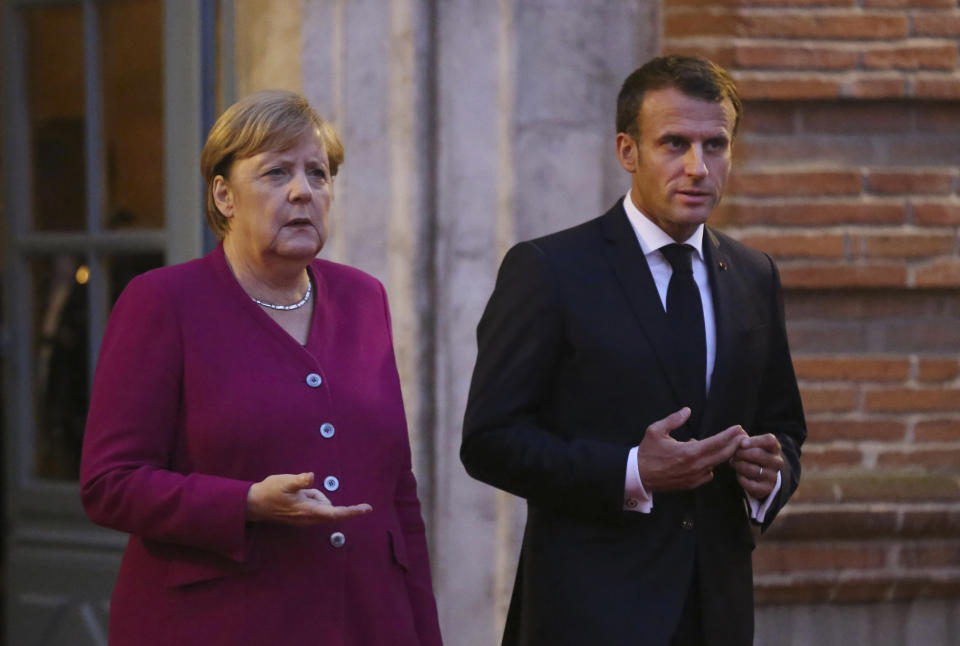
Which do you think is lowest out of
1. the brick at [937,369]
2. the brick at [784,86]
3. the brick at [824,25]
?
the brick at [937,369]

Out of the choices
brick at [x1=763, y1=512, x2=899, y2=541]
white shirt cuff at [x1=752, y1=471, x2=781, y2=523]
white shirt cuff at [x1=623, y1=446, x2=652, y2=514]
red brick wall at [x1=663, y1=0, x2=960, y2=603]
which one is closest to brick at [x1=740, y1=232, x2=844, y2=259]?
red brick wall at [x1=663, y1=0, x2=960, y2=603]

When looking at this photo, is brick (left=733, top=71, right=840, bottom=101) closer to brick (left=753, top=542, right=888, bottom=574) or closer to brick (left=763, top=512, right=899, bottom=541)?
brick (left=763, top=512, right=899, bottom=541)

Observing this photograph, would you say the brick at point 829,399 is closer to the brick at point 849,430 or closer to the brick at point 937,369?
the brick at point 849,430

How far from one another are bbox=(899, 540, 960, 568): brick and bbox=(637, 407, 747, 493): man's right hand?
1.86 m

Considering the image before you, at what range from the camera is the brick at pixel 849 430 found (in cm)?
408

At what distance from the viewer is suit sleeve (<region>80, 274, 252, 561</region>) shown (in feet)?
7.52

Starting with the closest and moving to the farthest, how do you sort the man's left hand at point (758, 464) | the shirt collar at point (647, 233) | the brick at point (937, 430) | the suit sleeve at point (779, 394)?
the man's left hand at point (758, 464)
the shirt collar at point (647, 233)
the suit sleeve at point (779, 394)
the brick at point (937, 430)

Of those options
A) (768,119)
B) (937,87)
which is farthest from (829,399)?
(937,87)

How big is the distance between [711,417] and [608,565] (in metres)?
0.34

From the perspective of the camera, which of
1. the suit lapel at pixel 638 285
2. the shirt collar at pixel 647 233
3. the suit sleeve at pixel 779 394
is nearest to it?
the suit lapel at pixel 638 285

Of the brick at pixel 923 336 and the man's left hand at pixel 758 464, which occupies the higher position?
the brick at pixel 923 336

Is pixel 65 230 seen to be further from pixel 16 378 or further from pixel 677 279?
pixel 677 279

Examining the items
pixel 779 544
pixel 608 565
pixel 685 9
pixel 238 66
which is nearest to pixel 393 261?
pixel 238 66

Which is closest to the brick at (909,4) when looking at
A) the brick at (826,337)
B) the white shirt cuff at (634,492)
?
the brick at (826,337)
